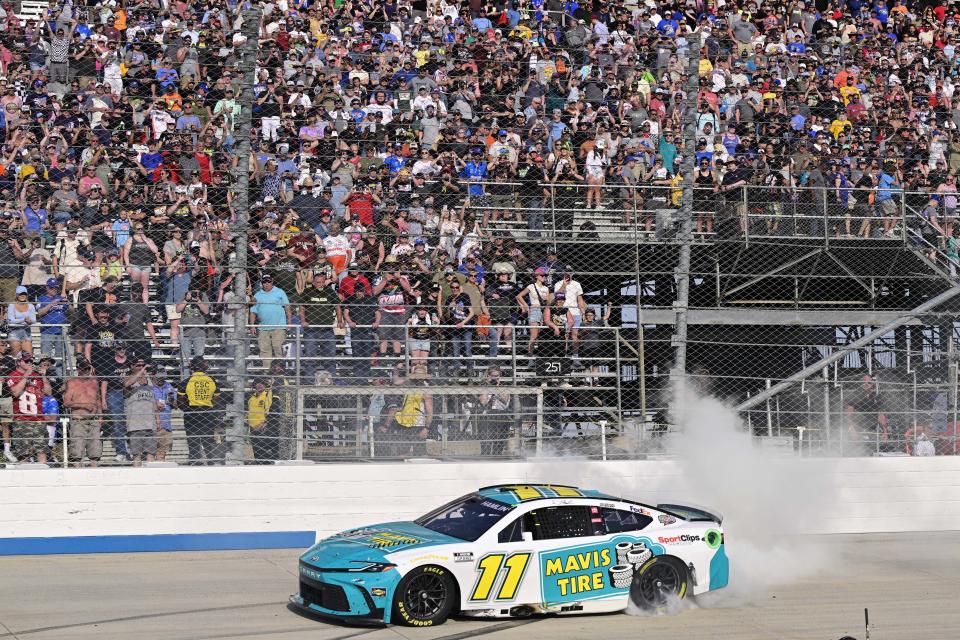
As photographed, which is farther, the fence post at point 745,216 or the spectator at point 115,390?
Result: the fence post at point 745,216

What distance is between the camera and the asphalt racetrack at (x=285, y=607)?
8.62 meters

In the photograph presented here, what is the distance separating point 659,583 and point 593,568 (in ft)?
1.88

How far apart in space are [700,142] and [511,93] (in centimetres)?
255

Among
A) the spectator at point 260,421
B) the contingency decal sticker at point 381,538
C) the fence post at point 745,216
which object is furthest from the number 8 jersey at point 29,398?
the fence post at point 745,216

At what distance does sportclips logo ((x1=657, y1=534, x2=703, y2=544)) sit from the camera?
30.7 ft

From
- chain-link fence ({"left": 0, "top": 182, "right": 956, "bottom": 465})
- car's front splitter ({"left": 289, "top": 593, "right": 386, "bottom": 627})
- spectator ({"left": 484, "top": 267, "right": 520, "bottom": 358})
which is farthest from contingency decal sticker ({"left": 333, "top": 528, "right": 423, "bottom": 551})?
spectator ({"left": 484, "top": 267, "right": 520, "bottom": 358})

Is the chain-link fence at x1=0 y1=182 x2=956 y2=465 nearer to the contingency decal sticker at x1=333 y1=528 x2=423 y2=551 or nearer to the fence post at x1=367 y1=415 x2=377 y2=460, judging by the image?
the fence post at x1=367 y1=415 x2=377 y2=460

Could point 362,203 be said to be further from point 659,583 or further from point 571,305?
point 659,583

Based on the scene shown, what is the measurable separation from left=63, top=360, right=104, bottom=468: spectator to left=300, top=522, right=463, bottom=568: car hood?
352 cm

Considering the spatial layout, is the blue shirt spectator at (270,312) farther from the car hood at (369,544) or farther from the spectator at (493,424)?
the car hood at (369,544)

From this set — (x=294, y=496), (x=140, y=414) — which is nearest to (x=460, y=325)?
(x=294, y=496)

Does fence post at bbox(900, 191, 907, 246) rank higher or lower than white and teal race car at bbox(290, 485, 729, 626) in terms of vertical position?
higher

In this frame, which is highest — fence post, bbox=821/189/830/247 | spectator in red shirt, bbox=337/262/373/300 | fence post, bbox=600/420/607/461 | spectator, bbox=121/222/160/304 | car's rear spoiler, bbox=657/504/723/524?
fence post, bbox=821/189/830/247

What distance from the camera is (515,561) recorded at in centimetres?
890
